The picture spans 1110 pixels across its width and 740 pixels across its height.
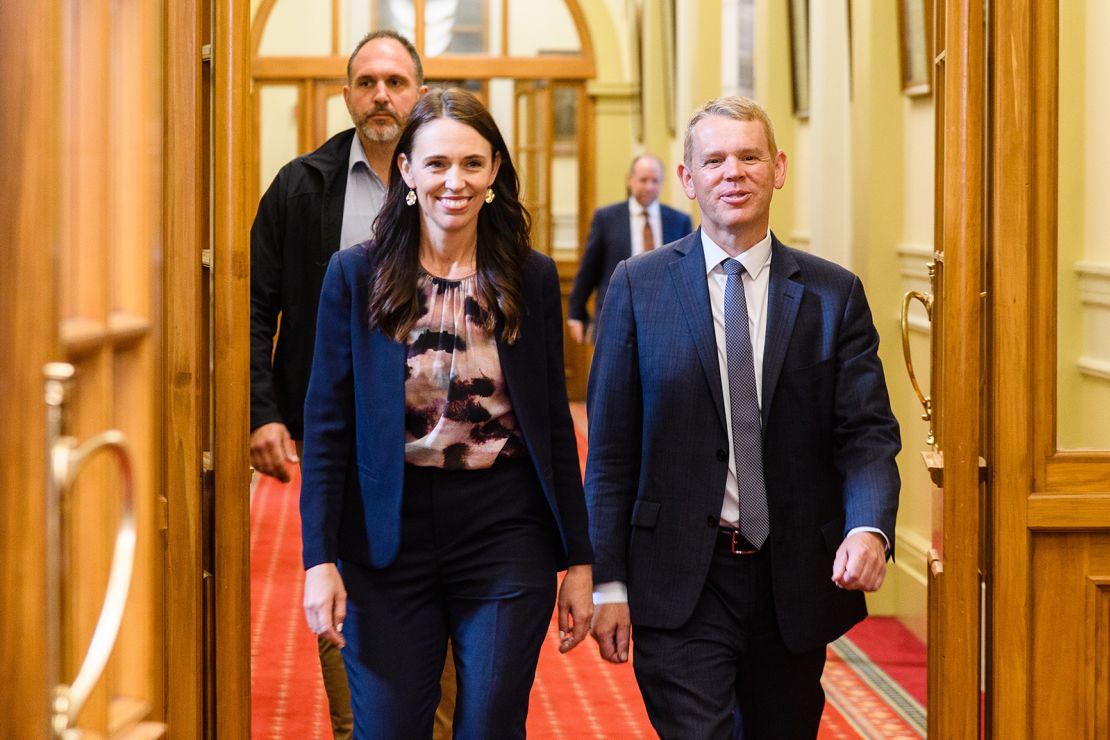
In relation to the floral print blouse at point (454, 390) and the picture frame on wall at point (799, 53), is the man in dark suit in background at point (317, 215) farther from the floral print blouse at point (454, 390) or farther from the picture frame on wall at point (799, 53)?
the picture frame on wall at point (799, 53)

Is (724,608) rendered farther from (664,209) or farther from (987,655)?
(664,209)

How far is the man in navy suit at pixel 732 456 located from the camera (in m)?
3.18

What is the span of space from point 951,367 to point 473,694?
1.18 meters

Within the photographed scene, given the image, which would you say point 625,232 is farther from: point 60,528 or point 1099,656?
point 60,528

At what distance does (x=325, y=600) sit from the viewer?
299 centimetres

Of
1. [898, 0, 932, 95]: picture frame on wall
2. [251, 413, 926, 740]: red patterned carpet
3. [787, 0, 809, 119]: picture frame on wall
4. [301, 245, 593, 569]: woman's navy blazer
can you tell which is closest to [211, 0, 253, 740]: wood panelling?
[301, 245, 593, 569]: woman's navy blazer

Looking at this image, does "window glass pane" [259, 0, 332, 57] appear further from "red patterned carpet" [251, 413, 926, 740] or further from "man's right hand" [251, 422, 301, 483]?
"man's right hand" [251, 422, 301, 483]

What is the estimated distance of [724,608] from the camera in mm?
3223

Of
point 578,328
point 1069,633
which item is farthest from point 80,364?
point 578,328

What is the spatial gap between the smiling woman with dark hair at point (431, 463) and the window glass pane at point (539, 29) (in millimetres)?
12034

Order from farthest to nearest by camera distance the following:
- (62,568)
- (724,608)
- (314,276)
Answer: (314,276)
(724,608)
(62,568)

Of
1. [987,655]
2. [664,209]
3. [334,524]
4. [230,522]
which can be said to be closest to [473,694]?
[334,524]

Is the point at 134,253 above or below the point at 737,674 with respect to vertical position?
above

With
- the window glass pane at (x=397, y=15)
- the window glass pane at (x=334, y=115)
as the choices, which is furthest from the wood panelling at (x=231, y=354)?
the window glass pane at (x=397, y=15)
